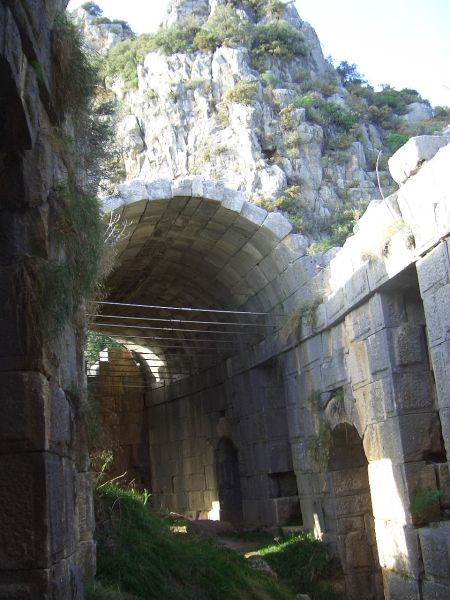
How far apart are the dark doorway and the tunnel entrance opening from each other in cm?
475

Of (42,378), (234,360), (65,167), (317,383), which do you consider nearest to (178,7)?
(234,360)

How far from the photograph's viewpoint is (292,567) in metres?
10.3

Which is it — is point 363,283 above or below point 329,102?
below

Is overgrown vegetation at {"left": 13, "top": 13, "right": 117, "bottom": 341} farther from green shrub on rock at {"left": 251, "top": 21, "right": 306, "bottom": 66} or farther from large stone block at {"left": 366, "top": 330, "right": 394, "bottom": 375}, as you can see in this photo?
green shrub on rock at {"left": 251, "top": 21, "right": 306, "bottom": 66}

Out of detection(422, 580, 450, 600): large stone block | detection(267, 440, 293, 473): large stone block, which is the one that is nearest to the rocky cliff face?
detection(267, 440, 293, 473): large stone block

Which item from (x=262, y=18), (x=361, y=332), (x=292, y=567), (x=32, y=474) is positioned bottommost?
(x=292, y=567)

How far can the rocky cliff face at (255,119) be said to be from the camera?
14.5 meters

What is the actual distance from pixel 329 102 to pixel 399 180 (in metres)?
9.81

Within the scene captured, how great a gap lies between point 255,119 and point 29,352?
41.2 feet

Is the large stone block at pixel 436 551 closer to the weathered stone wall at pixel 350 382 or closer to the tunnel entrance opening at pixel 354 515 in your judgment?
the weathered stone wall at pixel 350 382

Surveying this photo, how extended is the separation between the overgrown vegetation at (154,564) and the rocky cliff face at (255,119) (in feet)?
20.4

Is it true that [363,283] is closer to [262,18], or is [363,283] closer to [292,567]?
[292,567]

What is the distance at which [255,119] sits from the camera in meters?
15.5

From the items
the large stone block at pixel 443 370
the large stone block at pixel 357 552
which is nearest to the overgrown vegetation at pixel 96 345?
the large stone block at pixel 357 552
